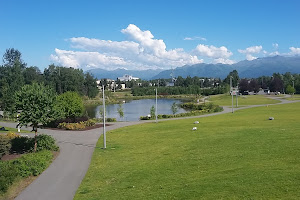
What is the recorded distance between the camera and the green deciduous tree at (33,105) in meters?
24.0

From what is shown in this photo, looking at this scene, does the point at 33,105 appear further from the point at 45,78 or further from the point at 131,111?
the point at 45,78

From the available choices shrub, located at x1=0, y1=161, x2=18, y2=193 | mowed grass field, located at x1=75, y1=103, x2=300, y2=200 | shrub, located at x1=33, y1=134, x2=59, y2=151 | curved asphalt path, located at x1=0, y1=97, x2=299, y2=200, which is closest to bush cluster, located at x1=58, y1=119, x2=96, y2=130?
curved asphalt path, located at x1=0, y1=97, x2=299, y2=200

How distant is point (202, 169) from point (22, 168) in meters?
11.4

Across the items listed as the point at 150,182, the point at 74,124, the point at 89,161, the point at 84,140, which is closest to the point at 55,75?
the point at 74,124

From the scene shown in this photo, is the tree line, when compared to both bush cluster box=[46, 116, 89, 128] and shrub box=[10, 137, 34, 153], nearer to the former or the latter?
bush cluster box=[46, 116, 89, 128]

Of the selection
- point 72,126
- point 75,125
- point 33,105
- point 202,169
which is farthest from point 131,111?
point 202,169

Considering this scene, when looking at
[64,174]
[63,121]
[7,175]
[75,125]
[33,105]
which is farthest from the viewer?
[63,121]

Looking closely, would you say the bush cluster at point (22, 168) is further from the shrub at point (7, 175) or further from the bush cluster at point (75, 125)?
the bush cluster at point (75, 125)

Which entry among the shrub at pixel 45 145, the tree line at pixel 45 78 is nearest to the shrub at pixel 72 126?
the shrub at pixel 45 145

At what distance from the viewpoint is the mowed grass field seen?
1236cm

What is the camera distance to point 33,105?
79.2 feet

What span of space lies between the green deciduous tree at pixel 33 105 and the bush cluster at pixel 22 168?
4188mm

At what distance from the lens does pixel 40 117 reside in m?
24.3

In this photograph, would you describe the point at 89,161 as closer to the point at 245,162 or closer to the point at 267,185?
the point at 245,162
